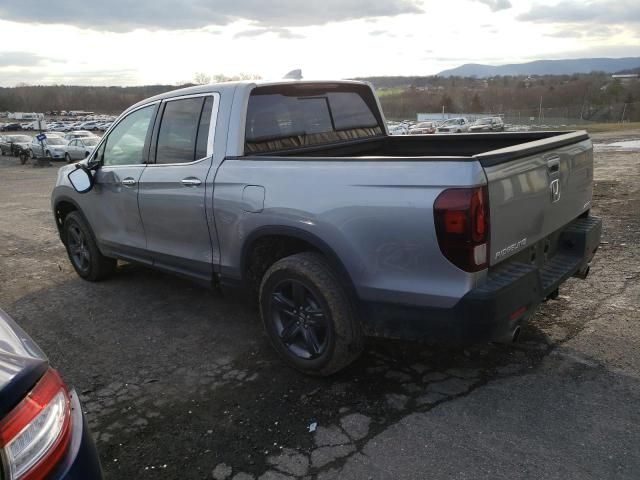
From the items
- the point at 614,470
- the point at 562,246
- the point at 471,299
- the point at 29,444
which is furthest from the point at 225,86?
the point at 614,470

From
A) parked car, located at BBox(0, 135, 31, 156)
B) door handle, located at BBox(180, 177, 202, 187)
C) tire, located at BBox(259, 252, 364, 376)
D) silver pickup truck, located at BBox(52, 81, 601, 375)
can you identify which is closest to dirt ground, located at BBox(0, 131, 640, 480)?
tire, located at BBox(259, 252, 364, 376)

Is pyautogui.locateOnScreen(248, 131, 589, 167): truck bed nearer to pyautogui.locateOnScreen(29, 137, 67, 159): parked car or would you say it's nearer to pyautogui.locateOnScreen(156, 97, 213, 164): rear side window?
pyautogui.locateOnScreen(156, 97, 213, 164): rear side window

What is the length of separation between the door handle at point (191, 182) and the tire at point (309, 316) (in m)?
0.94

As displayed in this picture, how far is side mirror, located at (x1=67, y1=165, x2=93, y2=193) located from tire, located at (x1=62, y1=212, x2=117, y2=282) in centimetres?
49

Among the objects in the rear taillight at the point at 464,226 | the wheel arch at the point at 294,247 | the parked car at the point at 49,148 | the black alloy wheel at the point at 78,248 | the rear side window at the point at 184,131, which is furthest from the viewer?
the parked car at the point at 49,148

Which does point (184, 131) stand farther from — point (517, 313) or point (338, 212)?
point (517, 313)

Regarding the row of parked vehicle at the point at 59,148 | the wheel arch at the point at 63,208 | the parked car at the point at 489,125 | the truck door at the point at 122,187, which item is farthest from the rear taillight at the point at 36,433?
the parked car at the point at 489,125

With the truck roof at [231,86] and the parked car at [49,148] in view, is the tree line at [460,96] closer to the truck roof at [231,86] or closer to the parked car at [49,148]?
the parked car at [49,148]

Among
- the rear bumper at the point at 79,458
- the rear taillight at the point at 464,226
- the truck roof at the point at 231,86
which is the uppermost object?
the truck roof at the point at 231,86

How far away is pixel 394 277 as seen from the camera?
2.94 meters

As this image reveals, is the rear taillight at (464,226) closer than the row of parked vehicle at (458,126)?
Yes

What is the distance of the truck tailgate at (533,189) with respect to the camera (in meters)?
2.76

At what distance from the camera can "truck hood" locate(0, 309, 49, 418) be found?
1560 mm

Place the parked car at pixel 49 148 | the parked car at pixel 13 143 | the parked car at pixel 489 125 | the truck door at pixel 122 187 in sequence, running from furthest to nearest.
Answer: the parked car at pixel 489 125 → the parked car at pixel 13 143 → the parked car at pixel 49 148 → the truck door at pixel 122 187
